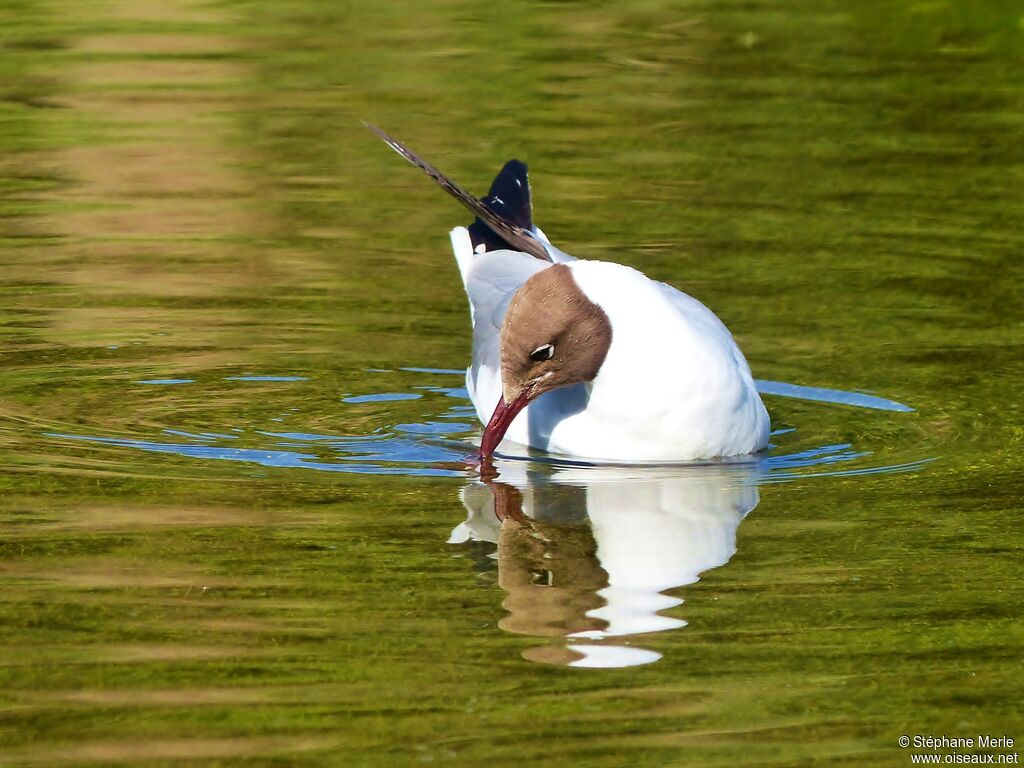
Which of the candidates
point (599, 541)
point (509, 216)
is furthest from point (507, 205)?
point (599, 541)

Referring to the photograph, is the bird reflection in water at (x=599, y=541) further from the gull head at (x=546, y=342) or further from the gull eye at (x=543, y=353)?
the gull eye at (x=543, y=353)

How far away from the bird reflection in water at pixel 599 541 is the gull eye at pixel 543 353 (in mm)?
419

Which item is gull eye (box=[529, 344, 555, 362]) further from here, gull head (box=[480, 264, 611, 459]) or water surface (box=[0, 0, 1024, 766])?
water surface (box=[0, 0, 1024, 766])

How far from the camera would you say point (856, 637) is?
229 inches

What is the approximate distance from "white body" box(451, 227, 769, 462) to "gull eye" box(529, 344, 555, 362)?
21cm

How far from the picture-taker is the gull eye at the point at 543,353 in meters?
7.72

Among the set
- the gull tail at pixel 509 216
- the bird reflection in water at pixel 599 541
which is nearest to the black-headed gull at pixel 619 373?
the bird reflection in water at pixel 599 541

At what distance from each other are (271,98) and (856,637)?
32.7 feet

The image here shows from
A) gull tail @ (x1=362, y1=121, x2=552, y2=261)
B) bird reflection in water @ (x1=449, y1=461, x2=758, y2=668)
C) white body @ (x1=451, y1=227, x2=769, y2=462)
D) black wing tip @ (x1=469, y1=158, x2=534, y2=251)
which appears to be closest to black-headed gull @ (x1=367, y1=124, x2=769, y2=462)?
white body @ (x1=451, y1=227, x2=769, y2=462)

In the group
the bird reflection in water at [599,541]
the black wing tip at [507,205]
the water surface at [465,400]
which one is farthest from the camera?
the black wing tip at [507,205]

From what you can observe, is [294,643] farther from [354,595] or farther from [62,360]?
[62,360]

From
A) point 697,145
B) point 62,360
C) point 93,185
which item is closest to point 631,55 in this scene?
point 697,145

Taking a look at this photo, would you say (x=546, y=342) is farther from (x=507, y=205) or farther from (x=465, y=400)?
(x=507, y=205)

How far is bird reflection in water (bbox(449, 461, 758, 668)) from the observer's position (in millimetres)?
5855
